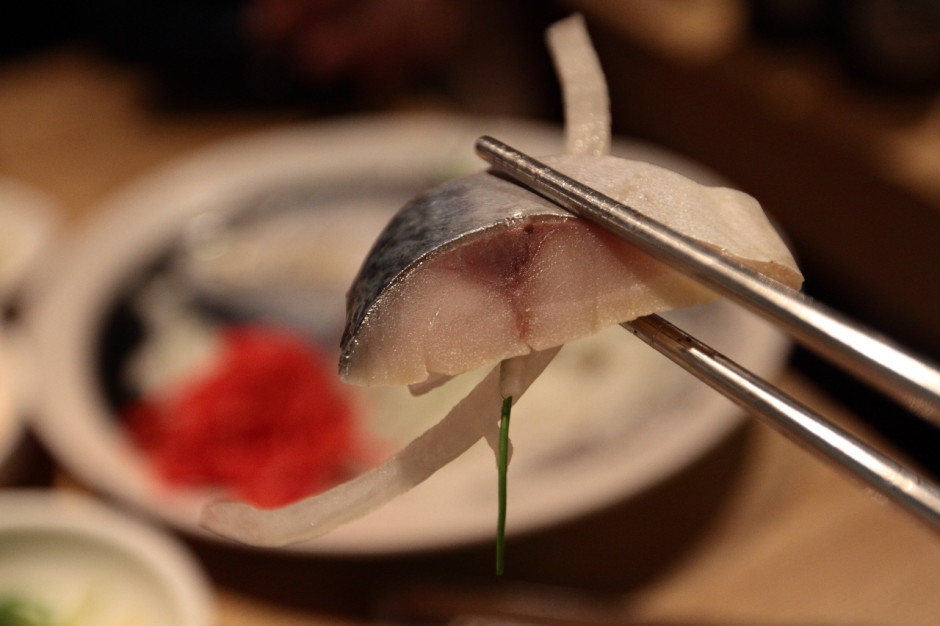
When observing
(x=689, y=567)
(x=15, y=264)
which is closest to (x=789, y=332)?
(x=689, y=567)

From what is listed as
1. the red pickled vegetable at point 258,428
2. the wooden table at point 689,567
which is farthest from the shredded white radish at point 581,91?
the red pickled vegetable at point 258,428

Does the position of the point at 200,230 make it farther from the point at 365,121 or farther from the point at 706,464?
the point at 706,464

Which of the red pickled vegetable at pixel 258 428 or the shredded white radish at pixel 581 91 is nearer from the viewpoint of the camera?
the shredded white radish at pixel 581 91

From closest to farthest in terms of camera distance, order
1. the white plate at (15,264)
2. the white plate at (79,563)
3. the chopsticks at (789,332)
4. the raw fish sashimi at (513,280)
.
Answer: the chopsticks at (789,332) < the raw fish sashimi at (513,280) < the white plate at (79,563) < the white plate at (15,264)

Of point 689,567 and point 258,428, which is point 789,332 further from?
point 258,428

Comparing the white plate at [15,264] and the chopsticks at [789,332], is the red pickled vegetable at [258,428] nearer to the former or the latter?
the white plate at [15,264]

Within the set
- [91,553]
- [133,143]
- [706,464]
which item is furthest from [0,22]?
[706,464]
